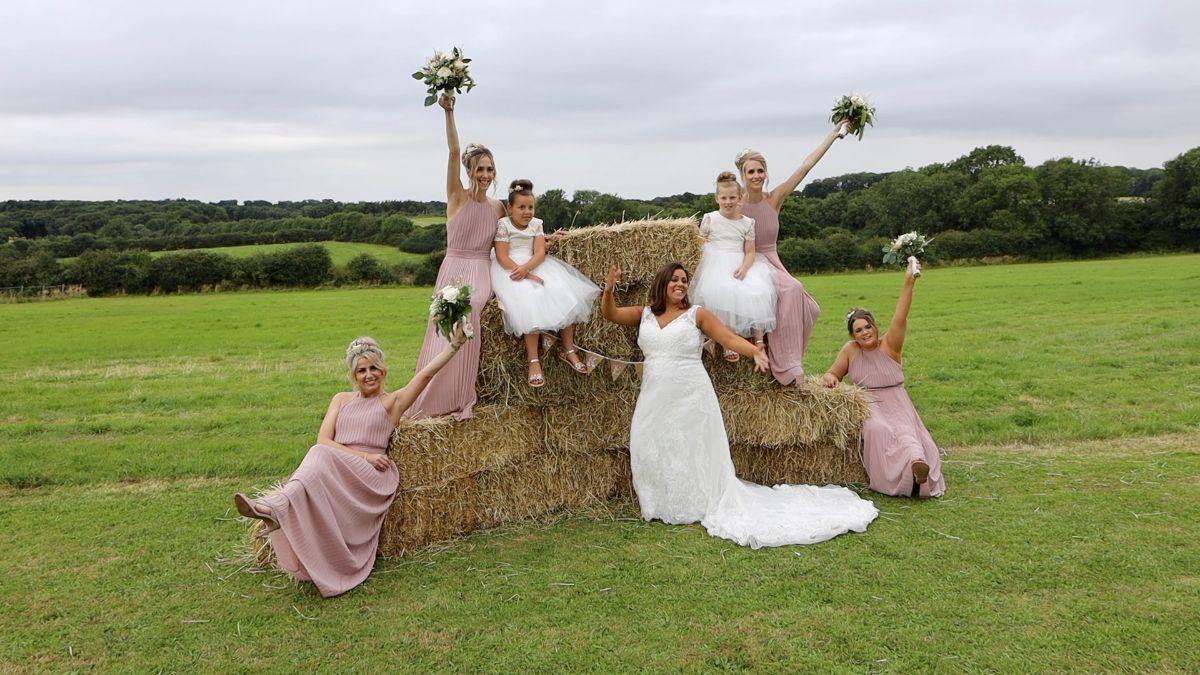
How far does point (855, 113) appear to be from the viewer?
785 centimetres

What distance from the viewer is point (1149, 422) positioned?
8992mm

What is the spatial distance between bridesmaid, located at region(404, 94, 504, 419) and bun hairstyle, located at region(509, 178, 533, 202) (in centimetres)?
16

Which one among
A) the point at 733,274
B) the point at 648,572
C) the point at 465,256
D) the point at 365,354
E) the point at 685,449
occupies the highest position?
the point at 465,256

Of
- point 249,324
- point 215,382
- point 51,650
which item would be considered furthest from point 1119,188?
point 51,650

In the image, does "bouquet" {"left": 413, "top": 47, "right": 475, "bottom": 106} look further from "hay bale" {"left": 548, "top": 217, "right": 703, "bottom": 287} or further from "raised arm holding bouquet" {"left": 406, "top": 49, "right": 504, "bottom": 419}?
"hay bale" {"left": 548, "top": 217, "right": 703, "bottom": 287}

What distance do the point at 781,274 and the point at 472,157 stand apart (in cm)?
298

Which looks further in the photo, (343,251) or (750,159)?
(343,251)

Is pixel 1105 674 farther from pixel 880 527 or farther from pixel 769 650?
pixel 880 527

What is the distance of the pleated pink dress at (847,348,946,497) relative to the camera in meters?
6.95

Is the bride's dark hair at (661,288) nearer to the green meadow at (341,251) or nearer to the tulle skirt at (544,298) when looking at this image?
the tulle skirt at (544,298)

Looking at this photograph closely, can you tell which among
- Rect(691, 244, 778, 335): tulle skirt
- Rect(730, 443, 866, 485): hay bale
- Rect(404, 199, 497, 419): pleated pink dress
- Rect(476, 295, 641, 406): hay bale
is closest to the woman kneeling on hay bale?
Rect(404, 199, 497, 419): pleated pink dress

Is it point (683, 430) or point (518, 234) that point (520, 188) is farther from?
point (683, 430)

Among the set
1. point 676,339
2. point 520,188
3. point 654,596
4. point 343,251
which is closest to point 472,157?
point 520,188

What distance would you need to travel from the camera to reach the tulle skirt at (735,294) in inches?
283
